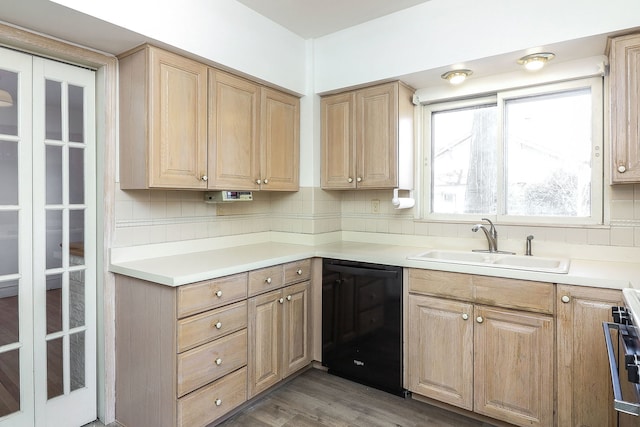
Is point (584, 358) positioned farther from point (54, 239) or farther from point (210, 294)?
point (54, 239)

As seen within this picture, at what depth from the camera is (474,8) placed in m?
2.36

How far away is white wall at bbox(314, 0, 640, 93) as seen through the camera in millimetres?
2055

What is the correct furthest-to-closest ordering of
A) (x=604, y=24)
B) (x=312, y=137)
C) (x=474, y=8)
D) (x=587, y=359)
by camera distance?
1. (x=312, y=137)
2. (x=474, y=8)
3. (x=604, y=24)
4. (x=587, y=359)

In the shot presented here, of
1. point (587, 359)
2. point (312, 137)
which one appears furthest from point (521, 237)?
point (312, 137)

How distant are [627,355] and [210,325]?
1789 millimetres

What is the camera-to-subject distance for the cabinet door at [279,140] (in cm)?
283

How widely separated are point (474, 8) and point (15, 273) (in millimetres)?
3033

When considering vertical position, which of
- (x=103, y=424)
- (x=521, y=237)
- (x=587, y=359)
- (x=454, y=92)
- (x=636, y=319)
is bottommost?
(x=103, y=424)

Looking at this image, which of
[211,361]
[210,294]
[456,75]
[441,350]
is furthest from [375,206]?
[211,361]

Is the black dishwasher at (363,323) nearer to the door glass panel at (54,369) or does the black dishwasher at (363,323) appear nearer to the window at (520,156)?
the window at (520,156)

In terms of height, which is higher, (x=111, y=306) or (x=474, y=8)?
(x=474, y=8)

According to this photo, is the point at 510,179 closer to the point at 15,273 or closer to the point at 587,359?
the point at 587,359

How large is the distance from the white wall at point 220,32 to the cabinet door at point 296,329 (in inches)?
61.5

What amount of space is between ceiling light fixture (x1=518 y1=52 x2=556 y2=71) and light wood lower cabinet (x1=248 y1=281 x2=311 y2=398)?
2.05 meters
